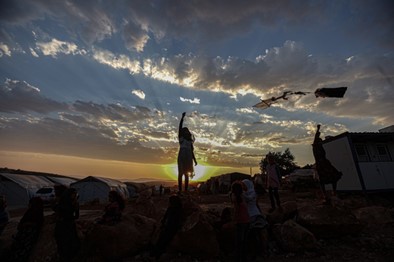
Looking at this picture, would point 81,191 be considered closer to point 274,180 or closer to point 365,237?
point 274,180

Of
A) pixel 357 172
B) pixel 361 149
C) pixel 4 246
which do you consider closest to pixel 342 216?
pixel 4 246

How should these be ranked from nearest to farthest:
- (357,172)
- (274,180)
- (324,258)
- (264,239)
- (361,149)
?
(324,258) → (264,239) → (274,180) → (357,172) → (361,149)

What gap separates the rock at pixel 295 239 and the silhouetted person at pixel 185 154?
330 centimetres

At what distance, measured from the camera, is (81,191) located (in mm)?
28609

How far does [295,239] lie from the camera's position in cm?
635

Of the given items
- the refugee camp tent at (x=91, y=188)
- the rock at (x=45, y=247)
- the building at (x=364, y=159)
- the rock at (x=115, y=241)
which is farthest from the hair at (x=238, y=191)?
the refugee camp tent at (x=91, y=188)

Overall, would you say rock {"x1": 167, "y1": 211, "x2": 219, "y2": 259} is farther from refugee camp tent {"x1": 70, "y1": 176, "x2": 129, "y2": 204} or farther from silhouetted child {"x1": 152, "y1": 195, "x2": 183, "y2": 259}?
refugee camp tent {"x1": 70, "y1": 176, "x2": 129, "y2": 204}

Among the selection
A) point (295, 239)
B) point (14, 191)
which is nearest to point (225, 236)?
point (295, 239)

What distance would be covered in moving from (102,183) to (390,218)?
2860 cm

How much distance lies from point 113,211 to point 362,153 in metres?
20.0

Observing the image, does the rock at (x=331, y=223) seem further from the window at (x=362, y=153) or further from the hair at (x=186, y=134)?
the window at (x=362, y=153)

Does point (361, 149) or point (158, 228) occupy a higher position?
point (361, 149)

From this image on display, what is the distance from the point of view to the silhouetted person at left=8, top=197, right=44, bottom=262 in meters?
5.76

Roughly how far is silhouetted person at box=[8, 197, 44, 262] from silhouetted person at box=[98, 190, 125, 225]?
1.68 metres
